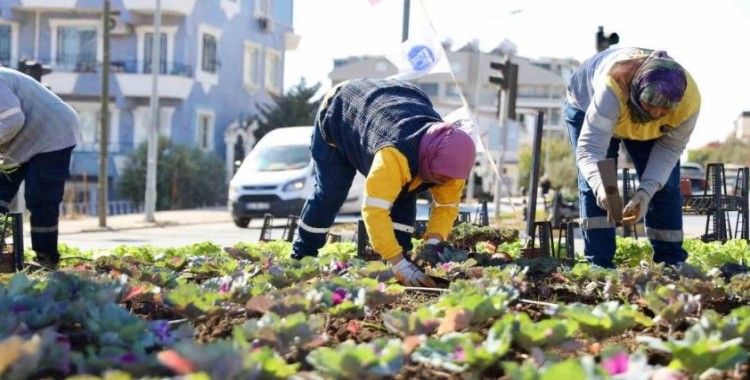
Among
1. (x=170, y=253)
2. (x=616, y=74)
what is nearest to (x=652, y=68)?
(x=616, y=74)

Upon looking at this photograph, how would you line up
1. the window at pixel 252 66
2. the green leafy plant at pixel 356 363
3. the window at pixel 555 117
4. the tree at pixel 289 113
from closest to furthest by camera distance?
the green leafy plant at pixel 356 363 → the tree at pixel 289 113 → the window at pixel 252 66 → the window at pixel 555 117

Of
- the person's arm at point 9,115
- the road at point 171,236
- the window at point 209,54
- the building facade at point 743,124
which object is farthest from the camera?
the building facade at point 743,124

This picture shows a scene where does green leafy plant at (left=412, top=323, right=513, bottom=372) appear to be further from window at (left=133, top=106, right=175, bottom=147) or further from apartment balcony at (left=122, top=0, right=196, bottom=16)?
window at (left=133, top=106, right=175, bottom=147)

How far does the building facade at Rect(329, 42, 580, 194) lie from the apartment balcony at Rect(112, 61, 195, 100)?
14599mm

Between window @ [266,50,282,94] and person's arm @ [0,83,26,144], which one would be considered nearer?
person's arm @ [0,83,26,144]

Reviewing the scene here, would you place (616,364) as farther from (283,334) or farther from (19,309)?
(19,309)

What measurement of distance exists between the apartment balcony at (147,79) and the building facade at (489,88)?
1460 cm

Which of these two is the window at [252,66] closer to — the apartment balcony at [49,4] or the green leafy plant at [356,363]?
the apartment balcony at [49,4]

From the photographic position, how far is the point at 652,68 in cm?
541

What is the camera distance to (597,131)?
5.83 metres

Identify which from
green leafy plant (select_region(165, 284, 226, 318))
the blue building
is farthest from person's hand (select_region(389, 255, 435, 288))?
the blue building

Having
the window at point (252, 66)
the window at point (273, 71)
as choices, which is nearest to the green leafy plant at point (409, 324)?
the window at point (252, 66)

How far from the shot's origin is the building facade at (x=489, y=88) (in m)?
60.2

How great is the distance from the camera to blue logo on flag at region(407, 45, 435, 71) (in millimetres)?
16906
